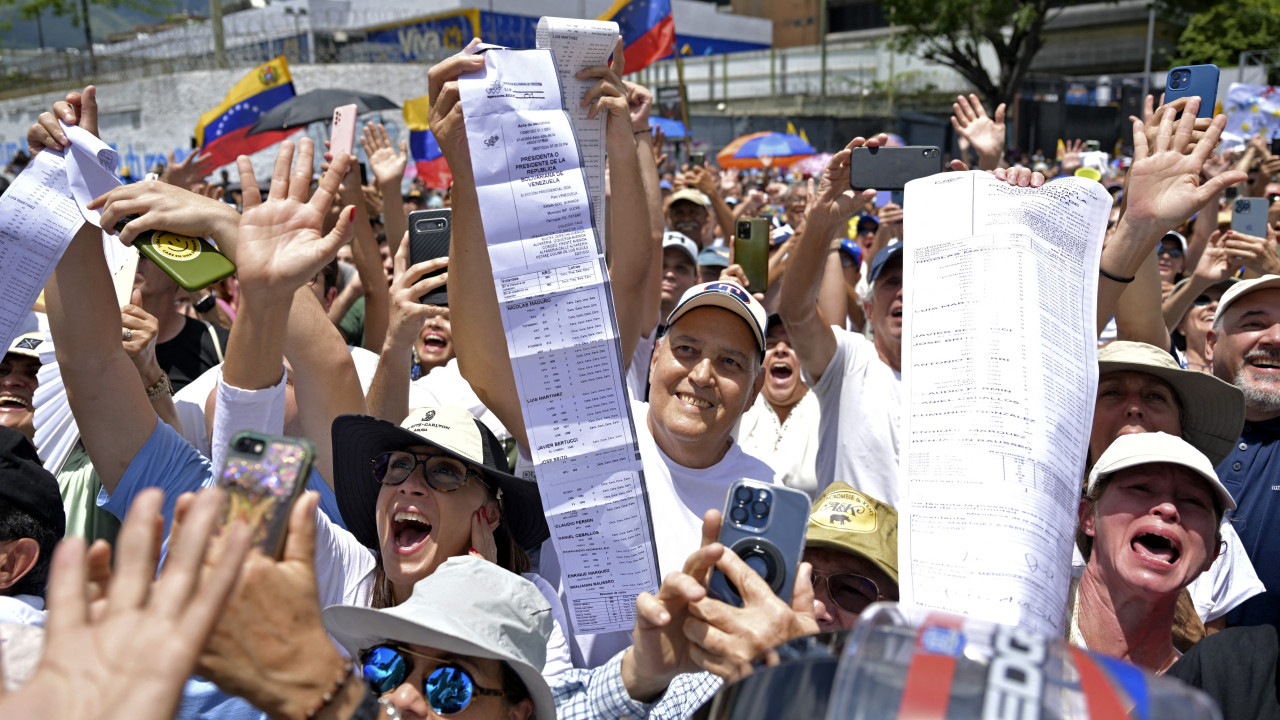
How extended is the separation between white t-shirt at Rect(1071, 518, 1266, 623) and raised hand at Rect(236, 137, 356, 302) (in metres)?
2.42

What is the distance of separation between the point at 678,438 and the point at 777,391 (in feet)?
6.16

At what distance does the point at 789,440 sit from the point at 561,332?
1.99 meters

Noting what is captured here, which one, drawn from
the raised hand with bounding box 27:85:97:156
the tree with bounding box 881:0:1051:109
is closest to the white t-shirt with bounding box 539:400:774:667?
the raised hand with bounding box 27:85:97:156

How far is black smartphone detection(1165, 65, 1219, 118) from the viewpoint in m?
2.57

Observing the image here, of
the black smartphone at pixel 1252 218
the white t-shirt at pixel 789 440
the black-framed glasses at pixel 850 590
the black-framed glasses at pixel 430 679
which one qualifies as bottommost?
the white t-shirt at pixel 789 440

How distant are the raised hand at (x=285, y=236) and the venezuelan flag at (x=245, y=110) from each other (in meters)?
8.49

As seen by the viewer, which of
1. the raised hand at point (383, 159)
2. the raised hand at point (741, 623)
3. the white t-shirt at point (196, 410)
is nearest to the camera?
the raised hand at point (741, 623)

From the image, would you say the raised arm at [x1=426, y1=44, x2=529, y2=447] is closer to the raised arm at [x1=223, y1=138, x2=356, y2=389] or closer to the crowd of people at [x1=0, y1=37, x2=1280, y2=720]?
the crowd of people at [x1=0, y1=37, x2=1280, y2=720]

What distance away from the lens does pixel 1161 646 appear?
226cm

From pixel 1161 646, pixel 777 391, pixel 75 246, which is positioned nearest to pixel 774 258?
pixel 777 391

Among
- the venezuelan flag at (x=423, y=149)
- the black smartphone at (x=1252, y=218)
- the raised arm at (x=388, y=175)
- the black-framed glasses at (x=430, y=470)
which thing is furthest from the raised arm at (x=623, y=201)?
the venezuelan flag at (x=423, y=149)

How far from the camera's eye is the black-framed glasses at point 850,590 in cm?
222

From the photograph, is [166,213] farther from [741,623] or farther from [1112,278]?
[1112,278]

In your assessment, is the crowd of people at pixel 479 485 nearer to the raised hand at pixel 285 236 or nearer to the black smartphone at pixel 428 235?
the raised hand at pixel 285 236
